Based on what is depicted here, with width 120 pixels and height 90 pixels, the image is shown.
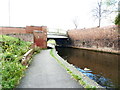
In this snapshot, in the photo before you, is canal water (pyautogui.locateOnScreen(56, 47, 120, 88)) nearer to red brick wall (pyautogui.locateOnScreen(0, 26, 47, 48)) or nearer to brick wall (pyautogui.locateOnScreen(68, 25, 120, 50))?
red brick wall (pyautogui.locateOnScreen(0, 26, 47, 48))

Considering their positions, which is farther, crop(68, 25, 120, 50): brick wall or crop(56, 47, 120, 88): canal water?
crop(68, 25, 120, 50): brick wall

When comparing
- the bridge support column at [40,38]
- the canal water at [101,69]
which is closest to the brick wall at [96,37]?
the canal water at [101,69]

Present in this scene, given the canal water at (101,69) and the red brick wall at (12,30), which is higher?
the red brick wall at (12,30)

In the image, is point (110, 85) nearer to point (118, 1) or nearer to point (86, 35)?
point (118, 1)

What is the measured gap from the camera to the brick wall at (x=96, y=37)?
63.1ft

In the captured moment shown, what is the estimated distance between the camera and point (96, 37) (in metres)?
23.6

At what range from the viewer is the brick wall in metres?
19.2

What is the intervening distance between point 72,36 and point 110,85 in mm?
25832

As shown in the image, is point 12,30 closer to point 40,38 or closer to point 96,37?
point 40,38

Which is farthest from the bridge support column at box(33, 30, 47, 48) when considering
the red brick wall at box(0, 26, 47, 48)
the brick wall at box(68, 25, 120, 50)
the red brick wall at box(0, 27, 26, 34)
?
the brick wall at box(68, 25, 120, 50)

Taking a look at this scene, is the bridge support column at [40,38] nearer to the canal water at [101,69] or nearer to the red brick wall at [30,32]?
the red brick wall at [30,32]

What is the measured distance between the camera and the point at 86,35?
26734 millimetres

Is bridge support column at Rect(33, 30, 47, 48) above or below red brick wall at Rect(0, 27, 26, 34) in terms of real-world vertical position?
below

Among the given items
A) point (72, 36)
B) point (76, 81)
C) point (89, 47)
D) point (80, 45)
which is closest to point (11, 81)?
point (76, 81)
